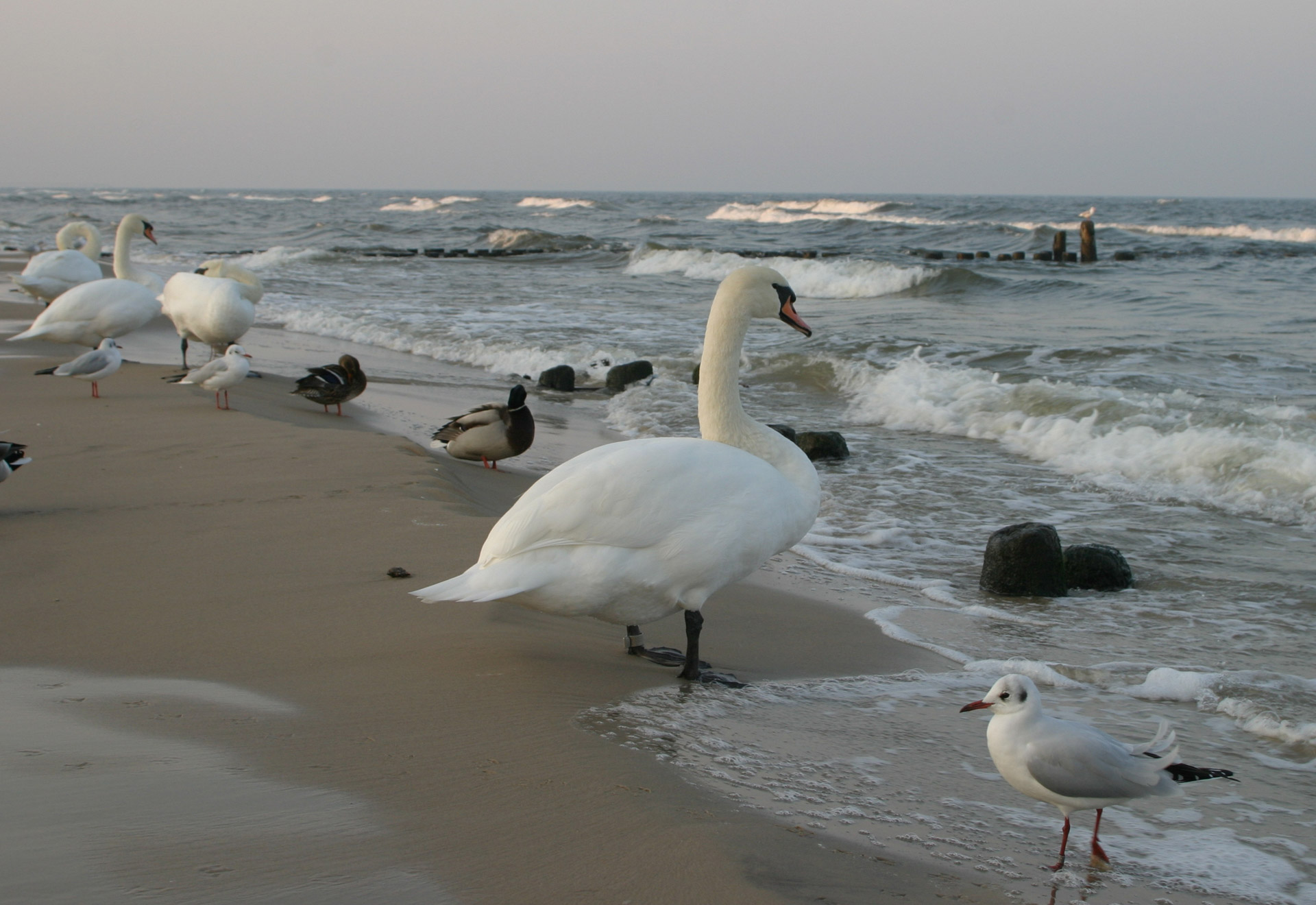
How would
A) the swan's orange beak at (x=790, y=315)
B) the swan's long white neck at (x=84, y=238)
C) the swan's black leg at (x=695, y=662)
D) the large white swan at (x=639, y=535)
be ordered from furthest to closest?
1. the swan's long white neck at (x=84, y=238)
2. the swan's orange beak at (x=790, y=315)
3. the swan's black leg at (x=695, y=662)
4. the large white swan at (x=639, y=535)

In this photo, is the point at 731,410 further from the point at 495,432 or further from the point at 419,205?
the point at 419,205

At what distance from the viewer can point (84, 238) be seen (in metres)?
21.8

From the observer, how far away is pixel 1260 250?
113 feet

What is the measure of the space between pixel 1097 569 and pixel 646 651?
2797mm

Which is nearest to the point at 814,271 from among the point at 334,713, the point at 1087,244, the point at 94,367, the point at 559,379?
the point at 1087,244

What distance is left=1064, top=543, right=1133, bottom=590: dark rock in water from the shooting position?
19.0 feet

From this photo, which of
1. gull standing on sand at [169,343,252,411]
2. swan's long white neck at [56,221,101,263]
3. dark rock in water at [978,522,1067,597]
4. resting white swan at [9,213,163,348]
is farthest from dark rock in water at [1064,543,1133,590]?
swan's long white neck at [56,221,101,263]

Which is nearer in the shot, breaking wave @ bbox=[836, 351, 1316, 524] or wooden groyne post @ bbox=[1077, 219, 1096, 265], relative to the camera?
breaking wave @ bbox=[836, 351, 1316, 524]

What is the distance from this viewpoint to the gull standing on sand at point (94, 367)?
8844 millimetres

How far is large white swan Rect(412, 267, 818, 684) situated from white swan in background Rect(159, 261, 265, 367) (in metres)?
7.42

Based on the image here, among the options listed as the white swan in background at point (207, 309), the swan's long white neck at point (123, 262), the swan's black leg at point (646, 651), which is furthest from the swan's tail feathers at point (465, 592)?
the swan's long white neck at point (123, 262)

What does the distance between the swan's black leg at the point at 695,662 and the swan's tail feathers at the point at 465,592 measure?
0.62 meters

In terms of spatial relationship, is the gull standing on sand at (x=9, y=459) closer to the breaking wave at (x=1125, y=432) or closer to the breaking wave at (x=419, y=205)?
the breaking wave at (x=1125, y=432)

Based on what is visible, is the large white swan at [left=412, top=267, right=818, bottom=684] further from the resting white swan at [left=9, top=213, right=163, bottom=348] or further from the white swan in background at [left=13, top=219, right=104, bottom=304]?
the white swan in background at [left=13, top=219, right=104, bottom=304]
